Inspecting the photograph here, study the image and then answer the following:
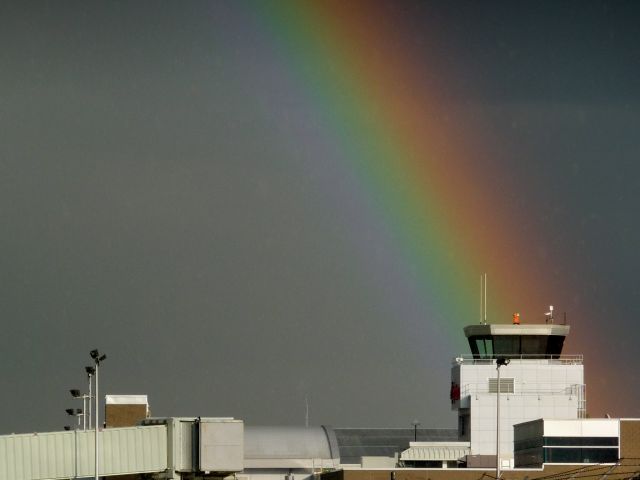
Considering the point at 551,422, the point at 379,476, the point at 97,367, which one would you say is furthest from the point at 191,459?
the point at 551,422

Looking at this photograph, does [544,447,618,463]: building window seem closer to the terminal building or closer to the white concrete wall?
the terminal building

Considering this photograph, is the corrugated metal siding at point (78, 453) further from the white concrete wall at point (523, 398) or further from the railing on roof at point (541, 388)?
the railing on roof at point (541, 388)

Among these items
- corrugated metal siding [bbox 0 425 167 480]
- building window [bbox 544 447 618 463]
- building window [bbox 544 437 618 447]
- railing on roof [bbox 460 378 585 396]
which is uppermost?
corrugated metal siding [bbox 0 425 167 480]

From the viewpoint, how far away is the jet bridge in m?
88.8

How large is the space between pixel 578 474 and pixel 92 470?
39.8 meters

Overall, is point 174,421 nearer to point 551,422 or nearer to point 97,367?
point 97,367

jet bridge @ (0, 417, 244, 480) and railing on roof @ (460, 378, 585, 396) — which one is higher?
jet bridge @ (0, 417, 244, 480)

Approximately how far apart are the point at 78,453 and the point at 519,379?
75.2 m

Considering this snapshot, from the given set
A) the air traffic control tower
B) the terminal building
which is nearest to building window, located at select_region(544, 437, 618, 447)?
the terminal building

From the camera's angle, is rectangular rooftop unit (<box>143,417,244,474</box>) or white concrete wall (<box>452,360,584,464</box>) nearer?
rectangular rooftop unit (<box>143,417,244,474</box>)

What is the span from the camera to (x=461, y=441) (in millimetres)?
167125

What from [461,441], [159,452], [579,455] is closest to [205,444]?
[159,452]

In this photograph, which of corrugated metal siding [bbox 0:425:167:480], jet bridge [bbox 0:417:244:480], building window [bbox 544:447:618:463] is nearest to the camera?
jet bridge [bbox 0:417:244:480]

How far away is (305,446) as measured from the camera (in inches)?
7854
